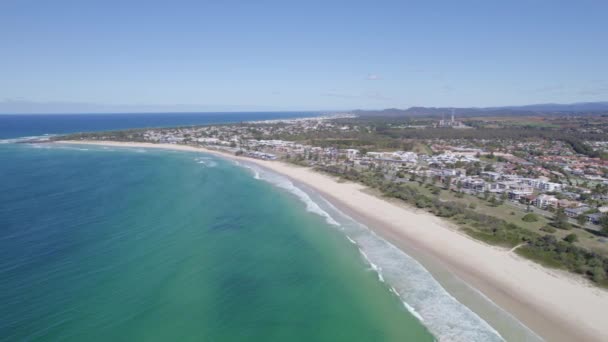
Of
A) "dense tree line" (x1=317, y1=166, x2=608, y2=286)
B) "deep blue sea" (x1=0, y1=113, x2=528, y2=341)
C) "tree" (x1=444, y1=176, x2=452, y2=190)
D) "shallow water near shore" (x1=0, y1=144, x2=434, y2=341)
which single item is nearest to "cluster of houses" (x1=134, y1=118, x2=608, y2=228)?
"tree" (x1=444, y1=176, x2=452, y2=190)

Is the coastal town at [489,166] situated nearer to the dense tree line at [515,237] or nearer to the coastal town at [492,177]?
the coastal town at [492,177]

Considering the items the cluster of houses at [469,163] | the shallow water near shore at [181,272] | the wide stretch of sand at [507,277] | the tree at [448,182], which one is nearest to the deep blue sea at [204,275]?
the shallow water near shore at [181,272]

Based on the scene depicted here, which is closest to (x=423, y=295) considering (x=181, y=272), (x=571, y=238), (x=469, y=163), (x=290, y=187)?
(x=181, y=272)

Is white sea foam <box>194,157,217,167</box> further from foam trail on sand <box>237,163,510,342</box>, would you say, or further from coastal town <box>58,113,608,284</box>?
foam trail on sand <box>237,163,510,342</box>

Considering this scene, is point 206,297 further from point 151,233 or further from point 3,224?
point 3,224

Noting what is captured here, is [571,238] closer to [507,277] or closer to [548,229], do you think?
[548,229]

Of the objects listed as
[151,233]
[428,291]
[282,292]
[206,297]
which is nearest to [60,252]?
[151,233]

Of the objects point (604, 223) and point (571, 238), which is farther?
point (604, 223)
